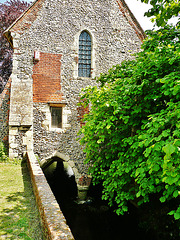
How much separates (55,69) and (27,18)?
278cm

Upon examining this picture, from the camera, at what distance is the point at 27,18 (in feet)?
32.5

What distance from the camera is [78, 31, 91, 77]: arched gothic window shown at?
35.3 ft

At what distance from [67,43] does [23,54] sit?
2.26 metres

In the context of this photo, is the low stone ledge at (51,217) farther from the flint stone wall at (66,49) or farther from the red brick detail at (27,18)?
the red brick detail at (27,18)

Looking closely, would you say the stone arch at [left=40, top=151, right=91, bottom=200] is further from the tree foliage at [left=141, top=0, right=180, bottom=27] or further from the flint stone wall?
the tree foliage at [left=141, top=0, right=180, bottom=27]

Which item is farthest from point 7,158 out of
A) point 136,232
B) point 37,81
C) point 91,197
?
point 136,232

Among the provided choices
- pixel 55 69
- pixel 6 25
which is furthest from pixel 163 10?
pixel 6 25

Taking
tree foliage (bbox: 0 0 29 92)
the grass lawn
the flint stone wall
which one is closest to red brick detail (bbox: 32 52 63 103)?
the flint stone wall

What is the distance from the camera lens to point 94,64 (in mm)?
10789

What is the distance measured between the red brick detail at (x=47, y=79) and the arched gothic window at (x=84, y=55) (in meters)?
1.22

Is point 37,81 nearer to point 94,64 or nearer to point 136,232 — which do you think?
point 94,64

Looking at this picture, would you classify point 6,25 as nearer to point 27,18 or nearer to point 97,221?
point 27,18

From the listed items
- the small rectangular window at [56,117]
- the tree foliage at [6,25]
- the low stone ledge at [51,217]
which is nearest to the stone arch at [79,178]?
the small rectangular window at [56,117]

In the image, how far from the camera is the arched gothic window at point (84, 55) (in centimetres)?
1076
